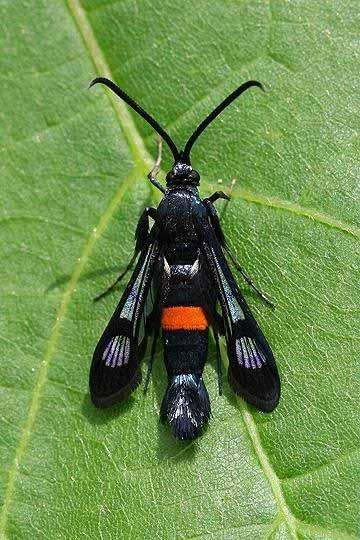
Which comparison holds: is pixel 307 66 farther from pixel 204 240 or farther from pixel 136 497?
pixel 136 497

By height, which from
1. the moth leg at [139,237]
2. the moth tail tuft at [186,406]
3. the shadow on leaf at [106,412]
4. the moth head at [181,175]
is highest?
the moth head at [181,175]

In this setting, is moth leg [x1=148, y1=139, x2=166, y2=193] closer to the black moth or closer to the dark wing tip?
the black moth

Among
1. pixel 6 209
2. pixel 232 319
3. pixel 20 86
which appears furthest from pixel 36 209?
pixel 232 319

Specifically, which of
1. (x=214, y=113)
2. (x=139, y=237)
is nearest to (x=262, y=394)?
(x=139, y=237)

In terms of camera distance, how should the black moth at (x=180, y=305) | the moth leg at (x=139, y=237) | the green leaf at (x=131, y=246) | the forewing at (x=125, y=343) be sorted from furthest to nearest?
the moth leg at (x=139, y=237), the forewing at (x=125, y=343), the black moth at (x=180, y=305), the green leaf at (x=131, y=246)

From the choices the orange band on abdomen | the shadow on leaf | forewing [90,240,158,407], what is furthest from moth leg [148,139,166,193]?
the shadow on leaf

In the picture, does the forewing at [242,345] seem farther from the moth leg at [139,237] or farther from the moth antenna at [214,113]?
the moth antenna at [214,113]

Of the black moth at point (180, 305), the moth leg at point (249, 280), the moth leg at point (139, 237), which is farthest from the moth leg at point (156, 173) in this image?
the moth leg at point (249, 280)
